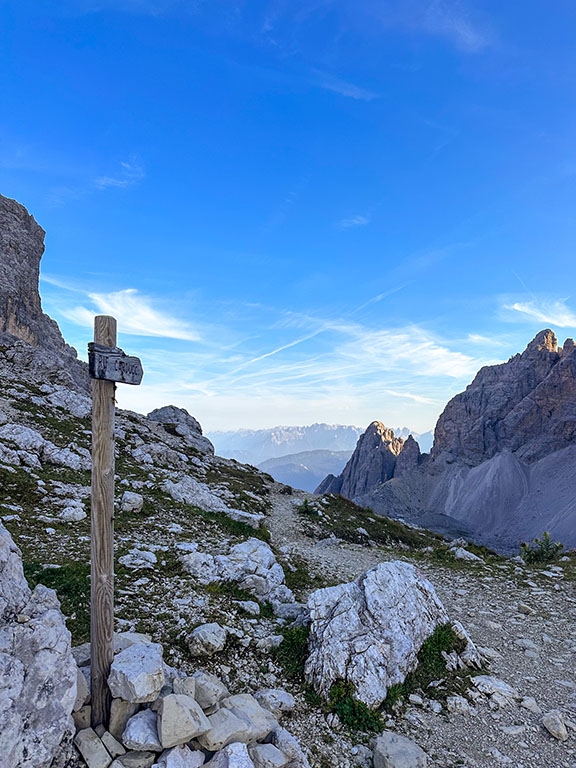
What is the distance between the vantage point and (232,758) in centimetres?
536

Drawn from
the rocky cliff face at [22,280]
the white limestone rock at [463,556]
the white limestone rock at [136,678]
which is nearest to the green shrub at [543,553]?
the white limestone rock at [463,556]

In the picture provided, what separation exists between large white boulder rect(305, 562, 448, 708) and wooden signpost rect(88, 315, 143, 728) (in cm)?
459

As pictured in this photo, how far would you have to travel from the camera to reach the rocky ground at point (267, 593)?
7.29 meters

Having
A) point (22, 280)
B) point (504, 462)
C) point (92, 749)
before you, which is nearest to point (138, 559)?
point (92, 749)

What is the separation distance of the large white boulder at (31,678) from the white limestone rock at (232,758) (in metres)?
1.99

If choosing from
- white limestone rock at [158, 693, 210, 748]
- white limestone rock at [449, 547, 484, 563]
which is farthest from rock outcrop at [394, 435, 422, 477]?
white limestone rock at [158, 693, 210, 748]

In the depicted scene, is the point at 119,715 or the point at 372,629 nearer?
the point at 119,715

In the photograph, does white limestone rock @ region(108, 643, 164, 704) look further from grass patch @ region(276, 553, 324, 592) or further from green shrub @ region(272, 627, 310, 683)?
grass patch @ region(276, 553, 324, 592)

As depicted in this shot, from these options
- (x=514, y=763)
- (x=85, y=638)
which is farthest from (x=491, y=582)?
(x=85, y=638)

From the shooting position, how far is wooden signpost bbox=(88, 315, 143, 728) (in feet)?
19.2

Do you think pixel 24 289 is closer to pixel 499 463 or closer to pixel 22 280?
pixel 22 280

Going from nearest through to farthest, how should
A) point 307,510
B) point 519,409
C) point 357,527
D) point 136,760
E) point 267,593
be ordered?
point 136,760
point 267,593
point 357,527
point 307,510
point 519,409

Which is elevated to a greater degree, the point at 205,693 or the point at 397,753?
the point at 205,693

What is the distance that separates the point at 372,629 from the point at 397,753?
2529mm
